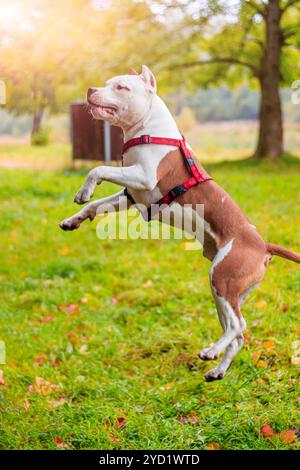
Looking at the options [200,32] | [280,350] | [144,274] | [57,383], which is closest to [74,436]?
[57,383]

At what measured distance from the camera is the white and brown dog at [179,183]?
192cm

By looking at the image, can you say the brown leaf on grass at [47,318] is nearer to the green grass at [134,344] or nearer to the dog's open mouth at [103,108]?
the green grass at [134,344]

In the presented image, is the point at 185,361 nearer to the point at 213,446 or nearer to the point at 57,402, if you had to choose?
the point at 57,402

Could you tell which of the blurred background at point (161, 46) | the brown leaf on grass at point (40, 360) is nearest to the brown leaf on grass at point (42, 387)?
the brown leaf on grass at point (40, 360)

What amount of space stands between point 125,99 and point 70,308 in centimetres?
422

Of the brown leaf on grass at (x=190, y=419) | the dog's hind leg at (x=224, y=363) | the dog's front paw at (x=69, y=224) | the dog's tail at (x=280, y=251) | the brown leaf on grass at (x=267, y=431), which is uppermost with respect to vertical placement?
the dog's front paw at (x=69, y=224)

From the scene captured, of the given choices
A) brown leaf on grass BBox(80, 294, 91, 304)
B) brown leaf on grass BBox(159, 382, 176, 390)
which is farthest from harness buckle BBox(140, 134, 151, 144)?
brown leaf on grass BBox(80, 294, 91, 304)

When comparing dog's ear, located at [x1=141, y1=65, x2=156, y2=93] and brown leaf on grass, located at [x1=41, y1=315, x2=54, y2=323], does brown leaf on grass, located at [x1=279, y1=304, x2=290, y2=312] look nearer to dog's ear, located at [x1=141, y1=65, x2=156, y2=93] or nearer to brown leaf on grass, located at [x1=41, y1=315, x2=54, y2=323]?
brown leaf on grass, located at [x1=41, y1=315, x2=54, y2=323]

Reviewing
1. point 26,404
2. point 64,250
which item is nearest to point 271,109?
point 64,250

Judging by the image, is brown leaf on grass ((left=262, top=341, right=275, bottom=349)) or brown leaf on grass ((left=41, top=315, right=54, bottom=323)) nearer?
brown leaf on grass ((left=262, top=341, right=275, bottom=349))

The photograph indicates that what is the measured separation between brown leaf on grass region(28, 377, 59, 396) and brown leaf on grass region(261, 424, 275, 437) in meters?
1.65

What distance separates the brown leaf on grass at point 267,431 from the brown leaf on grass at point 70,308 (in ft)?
8.84

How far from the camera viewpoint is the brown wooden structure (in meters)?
13.4
